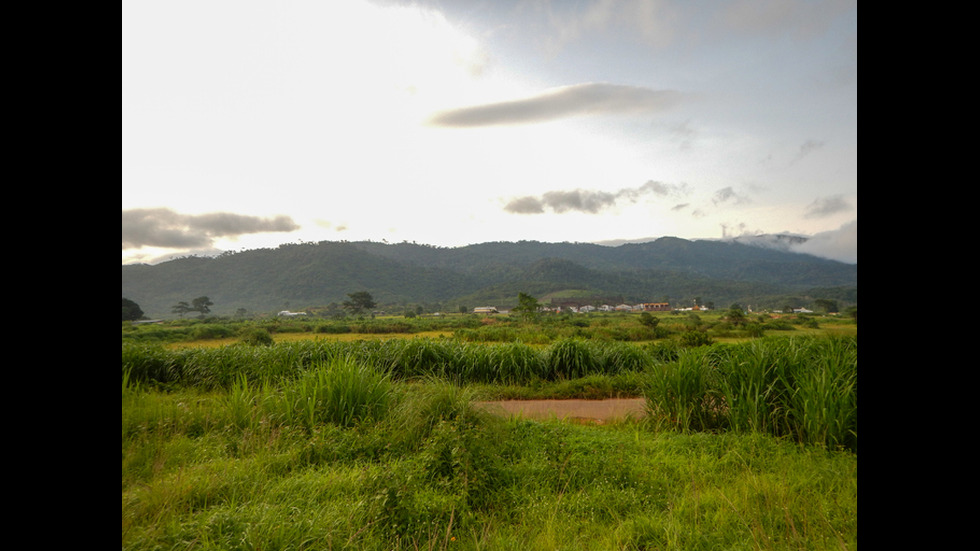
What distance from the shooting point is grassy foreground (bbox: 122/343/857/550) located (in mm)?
2711

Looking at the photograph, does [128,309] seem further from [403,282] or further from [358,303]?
[403,282]

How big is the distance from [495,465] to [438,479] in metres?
0.64

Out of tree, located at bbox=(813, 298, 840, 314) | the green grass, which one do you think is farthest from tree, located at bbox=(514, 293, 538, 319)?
the green grass

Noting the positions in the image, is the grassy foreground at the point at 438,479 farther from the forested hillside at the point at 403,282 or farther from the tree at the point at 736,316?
the forested hillside at the point at 403,282

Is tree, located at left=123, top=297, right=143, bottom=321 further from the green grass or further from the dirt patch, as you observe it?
the dirt patch

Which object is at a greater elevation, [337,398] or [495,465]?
[337,398]

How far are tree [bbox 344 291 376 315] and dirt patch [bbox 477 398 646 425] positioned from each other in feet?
109

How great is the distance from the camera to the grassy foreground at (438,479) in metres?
2.71

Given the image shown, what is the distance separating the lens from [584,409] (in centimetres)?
916

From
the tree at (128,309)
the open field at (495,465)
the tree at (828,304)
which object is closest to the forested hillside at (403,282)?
the tree at (828,304)

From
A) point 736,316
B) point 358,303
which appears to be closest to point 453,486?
point 736,316

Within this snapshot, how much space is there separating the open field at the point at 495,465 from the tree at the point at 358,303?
3412 cm
